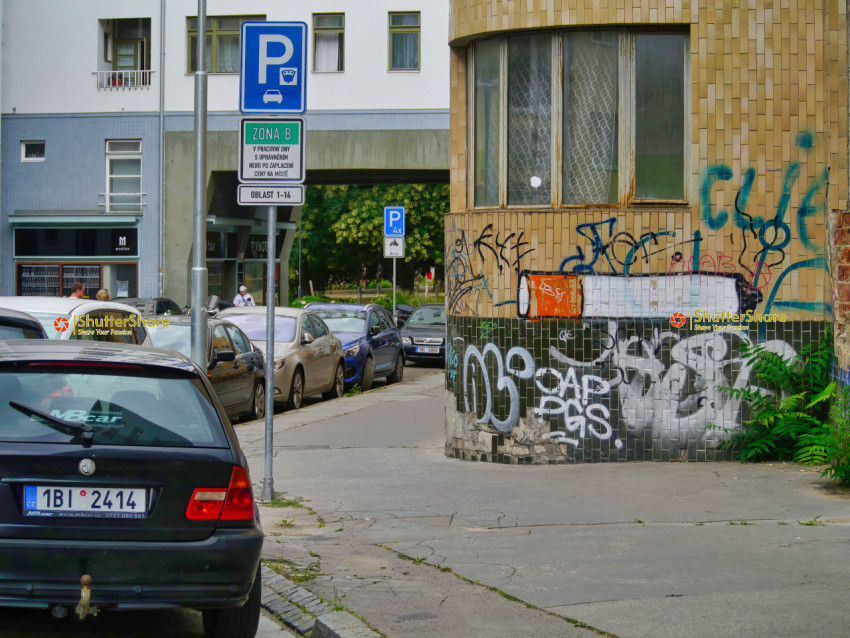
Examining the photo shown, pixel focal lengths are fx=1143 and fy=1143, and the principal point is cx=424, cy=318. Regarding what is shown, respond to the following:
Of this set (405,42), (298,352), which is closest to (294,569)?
(298,352)

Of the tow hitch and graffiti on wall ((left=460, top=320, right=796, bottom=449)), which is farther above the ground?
graffiti on wall ((left=460, top=320, right=796, bottom=449))

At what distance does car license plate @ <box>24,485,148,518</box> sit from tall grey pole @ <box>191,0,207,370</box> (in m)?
7.92

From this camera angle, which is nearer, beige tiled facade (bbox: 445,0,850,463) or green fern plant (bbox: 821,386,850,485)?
green fern plant (bbox: 821,386,850,485)

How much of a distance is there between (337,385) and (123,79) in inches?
800

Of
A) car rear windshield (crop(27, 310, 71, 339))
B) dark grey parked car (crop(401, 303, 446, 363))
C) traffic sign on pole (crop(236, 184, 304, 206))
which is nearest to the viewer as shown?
traffic sign on pole (crop(236, 184, 304, 206))

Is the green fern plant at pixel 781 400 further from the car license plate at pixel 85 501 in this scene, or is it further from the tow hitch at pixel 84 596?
the tow hitch at pixel 84 596

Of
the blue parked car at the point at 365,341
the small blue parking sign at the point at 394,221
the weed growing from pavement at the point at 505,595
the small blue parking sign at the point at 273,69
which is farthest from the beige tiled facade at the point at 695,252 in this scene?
the small blue parking sign at the point at 394,221

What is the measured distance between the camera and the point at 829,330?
10258mm

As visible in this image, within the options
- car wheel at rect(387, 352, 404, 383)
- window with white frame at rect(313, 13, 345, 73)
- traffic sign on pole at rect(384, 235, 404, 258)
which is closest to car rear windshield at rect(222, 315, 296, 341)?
car wheel at rect(387, 352, 404, 383)

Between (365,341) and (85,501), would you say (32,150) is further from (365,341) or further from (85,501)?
(85,501)

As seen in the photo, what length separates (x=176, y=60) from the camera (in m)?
36.1

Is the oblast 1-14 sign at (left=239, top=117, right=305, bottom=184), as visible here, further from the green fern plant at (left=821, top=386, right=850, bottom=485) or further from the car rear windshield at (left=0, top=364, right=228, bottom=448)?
the green fern plant at (left=821, top=386, right=850, bottom=485)

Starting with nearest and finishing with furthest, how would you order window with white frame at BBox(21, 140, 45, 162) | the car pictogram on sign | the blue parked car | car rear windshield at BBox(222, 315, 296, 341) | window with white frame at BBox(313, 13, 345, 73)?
1. the car pictogram on sign
2. car rear windshield at BBox(222, 315, 296, 341)
3. the blue parked car
4. window with white frame at BBox(313, 13, 345, 73)
5. window with white frame at BBox(21, 140, 45, 162)

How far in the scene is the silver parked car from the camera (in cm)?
1750
